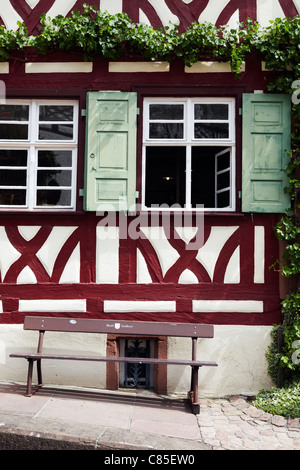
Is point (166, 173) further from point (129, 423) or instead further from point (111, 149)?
point (129, 423)

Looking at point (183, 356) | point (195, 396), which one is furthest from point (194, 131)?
point (195, 396)

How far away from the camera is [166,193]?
9.69m

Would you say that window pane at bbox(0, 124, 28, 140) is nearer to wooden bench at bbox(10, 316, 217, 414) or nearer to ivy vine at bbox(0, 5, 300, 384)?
ivy vine at bbox(0, 5, 300, 384)

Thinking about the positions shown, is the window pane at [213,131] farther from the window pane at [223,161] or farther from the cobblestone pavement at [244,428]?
the cobblestone pavement at [244,428]

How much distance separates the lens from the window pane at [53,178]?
17.8 ft

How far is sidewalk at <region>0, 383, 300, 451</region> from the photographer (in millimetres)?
3654

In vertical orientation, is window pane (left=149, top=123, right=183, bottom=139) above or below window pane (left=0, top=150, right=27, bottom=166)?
above

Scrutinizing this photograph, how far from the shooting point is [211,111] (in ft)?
17.7

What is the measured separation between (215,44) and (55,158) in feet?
7.59

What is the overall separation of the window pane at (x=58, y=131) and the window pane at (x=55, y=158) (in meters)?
0.17

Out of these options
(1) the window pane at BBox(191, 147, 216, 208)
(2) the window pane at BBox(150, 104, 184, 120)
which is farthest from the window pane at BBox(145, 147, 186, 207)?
(2) the window pane at BBox(150, 104, 184, 120)

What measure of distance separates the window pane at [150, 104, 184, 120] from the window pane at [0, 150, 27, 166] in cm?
165

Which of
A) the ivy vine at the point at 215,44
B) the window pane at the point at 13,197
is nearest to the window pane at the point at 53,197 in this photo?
the window pane at the point at 13,197

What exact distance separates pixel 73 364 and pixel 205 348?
5.09 feet
